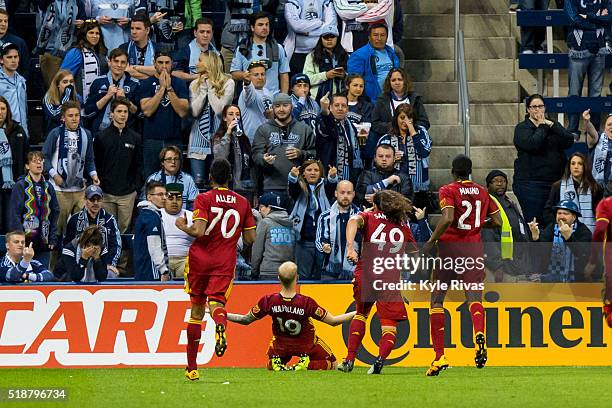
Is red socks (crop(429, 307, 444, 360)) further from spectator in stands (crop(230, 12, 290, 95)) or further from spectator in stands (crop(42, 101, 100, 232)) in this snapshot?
spectator in stands (crop(230, 12, 290, 95))

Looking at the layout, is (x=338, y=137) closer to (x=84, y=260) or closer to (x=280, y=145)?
(x=280, y=145)

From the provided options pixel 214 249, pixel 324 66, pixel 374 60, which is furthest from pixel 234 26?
pixel 214 249

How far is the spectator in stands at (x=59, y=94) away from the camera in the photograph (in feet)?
59.1

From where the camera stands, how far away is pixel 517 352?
15.9 meters

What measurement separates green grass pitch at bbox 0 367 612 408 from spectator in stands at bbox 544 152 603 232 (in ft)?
8.25

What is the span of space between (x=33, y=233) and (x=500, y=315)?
559cm

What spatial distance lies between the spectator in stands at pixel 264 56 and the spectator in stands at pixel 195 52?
0.40 m

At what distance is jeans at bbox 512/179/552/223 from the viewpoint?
18031 millimetres

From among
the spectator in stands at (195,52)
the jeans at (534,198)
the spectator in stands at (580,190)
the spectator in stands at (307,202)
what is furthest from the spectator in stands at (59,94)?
the spectator in stands at (580,190)

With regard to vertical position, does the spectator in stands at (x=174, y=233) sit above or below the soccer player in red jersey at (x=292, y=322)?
above

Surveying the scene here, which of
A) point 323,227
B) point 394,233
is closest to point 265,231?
point 323,227

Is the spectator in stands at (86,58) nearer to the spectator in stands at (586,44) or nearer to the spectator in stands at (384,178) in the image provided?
the spectator in stands at (384,178)

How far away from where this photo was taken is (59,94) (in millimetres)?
18109

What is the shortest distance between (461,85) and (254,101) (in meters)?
3.03
